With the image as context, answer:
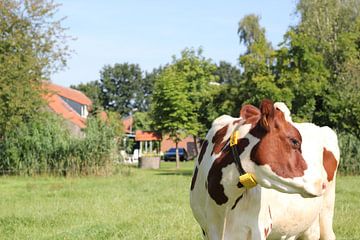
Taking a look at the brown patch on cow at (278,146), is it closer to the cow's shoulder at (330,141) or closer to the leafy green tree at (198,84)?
the cow's shoulder at (330,141)

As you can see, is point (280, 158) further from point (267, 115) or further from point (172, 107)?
point (172, 107)

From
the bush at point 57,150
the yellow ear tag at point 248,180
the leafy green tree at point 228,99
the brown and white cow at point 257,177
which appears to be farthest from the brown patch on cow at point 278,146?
the leafy green tree at point 228,99

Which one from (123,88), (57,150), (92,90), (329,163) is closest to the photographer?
A: (329,163)

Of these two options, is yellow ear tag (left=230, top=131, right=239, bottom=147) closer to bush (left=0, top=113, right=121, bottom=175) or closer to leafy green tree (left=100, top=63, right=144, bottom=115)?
bush (left=0, top=113, right=121, bottom=175)

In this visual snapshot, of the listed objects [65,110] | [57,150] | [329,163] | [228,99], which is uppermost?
[65,110]

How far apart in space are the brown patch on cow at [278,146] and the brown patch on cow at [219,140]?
1.82 feet

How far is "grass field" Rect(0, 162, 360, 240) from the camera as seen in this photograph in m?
9.16

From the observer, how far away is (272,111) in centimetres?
414

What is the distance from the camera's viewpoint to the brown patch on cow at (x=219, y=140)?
4.72 metres

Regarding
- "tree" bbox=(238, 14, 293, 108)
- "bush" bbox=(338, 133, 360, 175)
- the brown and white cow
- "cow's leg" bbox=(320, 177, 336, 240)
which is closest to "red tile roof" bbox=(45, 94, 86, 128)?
"tree" bbox=(238, 14, 293, 108)

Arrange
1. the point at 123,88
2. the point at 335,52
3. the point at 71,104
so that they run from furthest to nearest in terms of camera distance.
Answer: the point at 123,88 → the point at 71,104 → the point at 335,52

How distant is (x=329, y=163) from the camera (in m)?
6.07

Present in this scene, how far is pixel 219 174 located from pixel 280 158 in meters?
0.54

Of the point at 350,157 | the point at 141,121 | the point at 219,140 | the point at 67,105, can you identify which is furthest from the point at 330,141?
the point at 141,121
